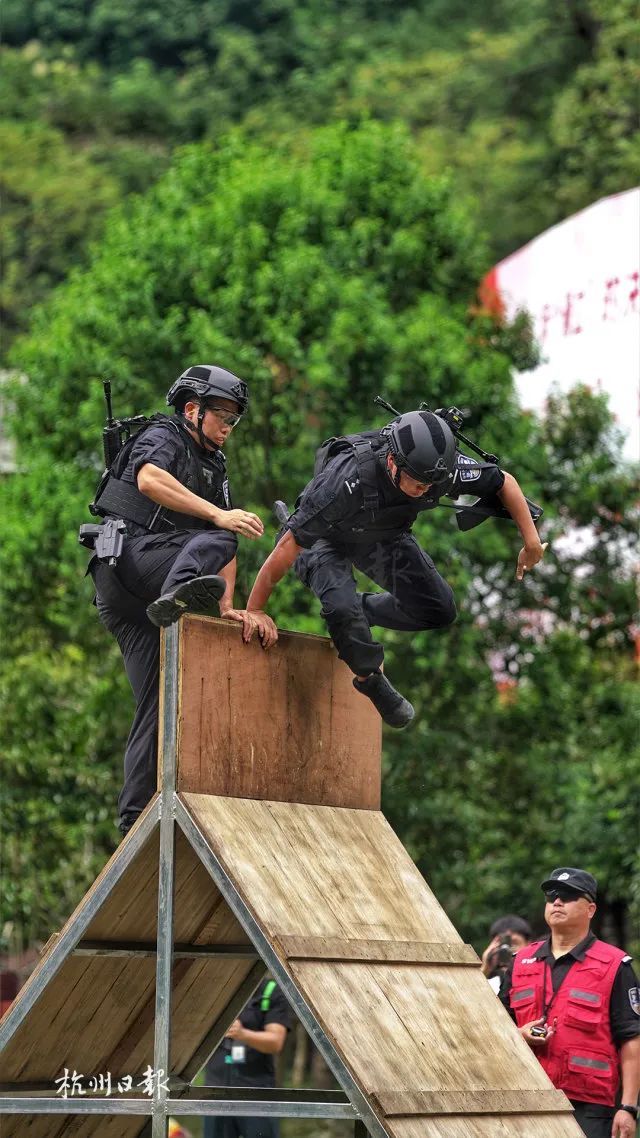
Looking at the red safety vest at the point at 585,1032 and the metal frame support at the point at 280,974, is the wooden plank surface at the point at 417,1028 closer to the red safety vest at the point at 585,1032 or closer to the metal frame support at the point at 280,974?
the metal frame support at the point at 280,974

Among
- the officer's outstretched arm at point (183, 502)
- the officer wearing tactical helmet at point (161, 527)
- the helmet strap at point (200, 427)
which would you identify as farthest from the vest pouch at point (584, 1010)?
the helmet strap at point (200, 427)

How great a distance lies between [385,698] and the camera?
7.80 metres

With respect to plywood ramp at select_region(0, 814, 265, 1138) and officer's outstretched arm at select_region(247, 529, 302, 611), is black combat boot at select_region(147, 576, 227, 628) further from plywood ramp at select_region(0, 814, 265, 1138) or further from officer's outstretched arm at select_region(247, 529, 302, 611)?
plywood ramp at select_region(0, 814, 265, 1138)

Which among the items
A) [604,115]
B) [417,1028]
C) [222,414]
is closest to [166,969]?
[417,1028]

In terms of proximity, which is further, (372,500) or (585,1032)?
(585,1032)

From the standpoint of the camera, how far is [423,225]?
2094 cm

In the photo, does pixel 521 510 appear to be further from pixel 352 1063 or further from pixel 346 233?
pixel 346 233

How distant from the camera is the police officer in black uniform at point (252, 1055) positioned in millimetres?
9883

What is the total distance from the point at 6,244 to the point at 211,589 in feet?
116

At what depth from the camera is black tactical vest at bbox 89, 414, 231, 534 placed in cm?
769

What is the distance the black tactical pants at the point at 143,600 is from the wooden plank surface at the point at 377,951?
1232 mm

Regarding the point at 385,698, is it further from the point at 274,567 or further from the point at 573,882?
the point at 573,882

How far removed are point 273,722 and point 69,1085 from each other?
184 cm

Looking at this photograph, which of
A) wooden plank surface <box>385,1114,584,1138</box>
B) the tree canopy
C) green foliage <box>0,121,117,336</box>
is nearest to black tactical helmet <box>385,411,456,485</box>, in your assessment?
wooden plank surface <box>385,1114,584,1138</box>
